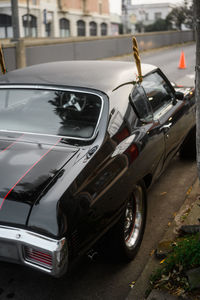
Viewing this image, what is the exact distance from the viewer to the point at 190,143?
19.3ft

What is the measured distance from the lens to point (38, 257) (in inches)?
101

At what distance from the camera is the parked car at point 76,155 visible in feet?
8.55

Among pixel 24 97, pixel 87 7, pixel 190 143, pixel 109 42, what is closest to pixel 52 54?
pixel 109 42

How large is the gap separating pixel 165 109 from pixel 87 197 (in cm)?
216

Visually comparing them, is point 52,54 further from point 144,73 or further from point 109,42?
point 144,73

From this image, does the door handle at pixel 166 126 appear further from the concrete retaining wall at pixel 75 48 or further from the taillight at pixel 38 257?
the concrete retaining wall at pixel 75 48

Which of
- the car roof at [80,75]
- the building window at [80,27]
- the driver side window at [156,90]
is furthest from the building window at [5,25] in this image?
the car roof at [80,75]

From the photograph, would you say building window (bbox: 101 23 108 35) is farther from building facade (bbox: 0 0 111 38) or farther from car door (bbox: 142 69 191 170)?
car door (bbox: 142 69 191 170)

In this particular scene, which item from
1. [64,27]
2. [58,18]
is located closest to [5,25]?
[58,18]

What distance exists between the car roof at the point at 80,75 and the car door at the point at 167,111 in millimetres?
246

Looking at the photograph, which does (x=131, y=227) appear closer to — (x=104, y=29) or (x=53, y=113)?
(x=53, y=113)

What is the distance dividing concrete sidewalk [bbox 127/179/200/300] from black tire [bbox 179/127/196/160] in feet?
2.36

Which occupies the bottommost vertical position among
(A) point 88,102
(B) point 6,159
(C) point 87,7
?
(B) point 6,159

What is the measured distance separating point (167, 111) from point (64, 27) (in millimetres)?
58013
